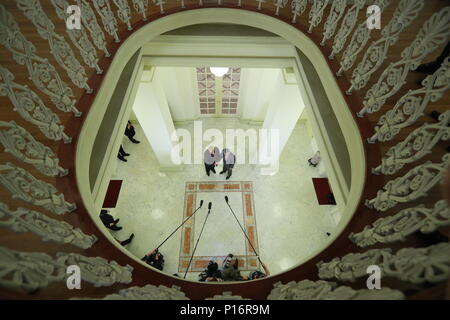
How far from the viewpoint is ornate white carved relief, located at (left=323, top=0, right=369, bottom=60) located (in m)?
2.71

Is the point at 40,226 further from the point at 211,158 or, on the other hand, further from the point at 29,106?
the point at 211,158

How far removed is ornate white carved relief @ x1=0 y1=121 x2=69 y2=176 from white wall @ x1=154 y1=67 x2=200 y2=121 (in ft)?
17.7

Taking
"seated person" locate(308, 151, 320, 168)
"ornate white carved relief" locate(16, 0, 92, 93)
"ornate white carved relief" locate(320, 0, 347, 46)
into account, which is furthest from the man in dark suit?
"ornate white carved relief" locate(16, 0, 92, 93)

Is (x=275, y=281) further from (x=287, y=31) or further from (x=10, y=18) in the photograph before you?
(x=287, y=31)

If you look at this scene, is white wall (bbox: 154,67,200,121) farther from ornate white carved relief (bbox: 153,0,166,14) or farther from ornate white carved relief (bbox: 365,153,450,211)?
ornate white carved relief (bbox: 365,153,450,211)

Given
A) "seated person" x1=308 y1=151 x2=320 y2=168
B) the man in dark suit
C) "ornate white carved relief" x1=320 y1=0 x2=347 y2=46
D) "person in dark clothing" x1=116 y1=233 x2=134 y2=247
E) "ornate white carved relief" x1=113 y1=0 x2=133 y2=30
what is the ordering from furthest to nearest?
"seated person" x1=308 y1=151 x2=320 y2=168 → the man in dark suit → "person in dark clothing" x1=116 y1=233 x2=134 y2=247 → "ornate white carved relief" x1=113 y1=0 x2=133 y2=30 → "ornate white carved relief" x1=320 y1=0 x2=347 y2=46

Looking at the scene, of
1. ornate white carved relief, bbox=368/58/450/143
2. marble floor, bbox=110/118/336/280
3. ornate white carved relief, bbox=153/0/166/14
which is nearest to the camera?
ornate white carved relief, bbox=368/58/450/143

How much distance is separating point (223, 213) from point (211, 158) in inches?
71.3

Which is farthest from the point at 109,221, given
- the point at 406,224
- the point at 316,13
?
the point at 406,224

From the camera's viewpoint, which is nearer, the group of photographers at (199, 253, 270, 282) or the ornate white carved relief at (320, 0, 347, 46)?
the ornate white carved relief at (320, 0, 347, 46)

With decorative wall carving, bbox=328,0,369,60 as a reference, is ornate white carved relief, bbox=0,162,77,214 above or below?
below
